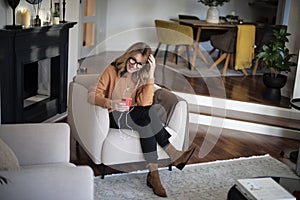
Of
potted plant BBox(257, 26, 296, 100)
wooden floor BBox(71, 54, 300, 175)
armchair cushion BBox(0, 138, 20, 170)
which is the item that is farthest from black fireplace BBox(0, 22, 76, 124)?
potted plant BBox(257, 26, 296, 100)

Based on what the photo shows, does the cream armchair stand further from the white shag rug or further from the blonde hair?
the blonde hair

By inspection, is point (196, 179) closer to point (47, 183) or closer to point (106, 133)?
point (106, 133)

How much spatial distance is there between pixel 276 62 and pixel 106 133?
102 inches

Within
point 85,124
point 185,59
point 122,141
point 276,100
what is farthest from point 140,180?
point 185,59

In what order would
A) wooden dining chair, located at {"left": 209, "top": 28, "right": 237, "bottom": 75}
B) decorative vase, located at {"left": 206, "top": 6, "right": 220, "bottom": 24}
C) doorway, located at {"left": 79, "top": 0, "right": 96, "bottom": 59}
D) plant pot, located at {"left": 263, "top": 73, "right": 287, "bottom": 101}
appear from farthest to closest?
doorway, located at {"left": 79, "top": 0, "right": 96, "bottom": 59}, decorative vase, located at {"left": 206, "top": 6, "right": 220, "bottom": 24}, wooden dining chair, located at {"left": 209, "top": 28, "right": 237, "bottom": 75}, plant pot, located at {"left": 263, "top": 73, "right": 287, "bottom": 101}

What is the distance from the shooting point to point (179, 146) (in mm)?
3322

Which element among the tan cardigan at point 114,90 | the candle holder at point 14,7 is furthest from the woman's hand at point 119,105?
the candle holder at point 14,7

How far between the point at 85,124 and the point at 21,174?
1.33 metres

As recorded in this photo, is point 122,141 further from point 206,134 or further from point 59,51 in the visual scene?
point 59,51

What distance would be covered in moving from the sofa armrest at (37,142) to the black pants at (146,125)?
668mm

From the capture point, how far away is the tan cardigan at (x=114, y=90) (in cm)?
311

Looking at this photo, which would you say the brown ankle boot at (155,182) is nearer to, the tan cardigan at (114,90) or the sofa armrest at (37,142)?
the tan cardigan at (114,90)

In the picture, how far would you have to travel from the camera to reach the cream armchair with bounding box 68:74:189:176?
121 inches

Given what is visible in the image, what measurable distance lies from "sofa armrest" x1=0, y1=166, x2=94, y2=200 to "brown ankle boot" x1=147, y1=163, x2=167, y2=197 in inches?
42.3
